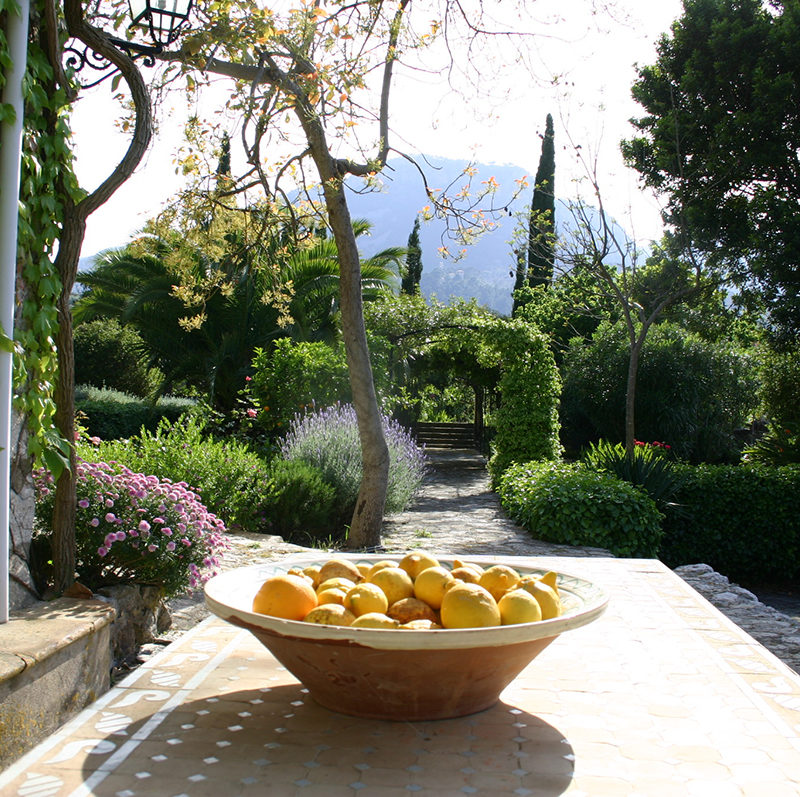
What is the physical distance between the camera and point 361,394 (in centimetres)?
661

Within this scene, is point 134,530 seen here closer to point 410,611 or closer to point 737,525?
point 410,611

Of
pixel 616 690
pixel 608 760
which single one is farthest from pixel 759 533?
pixel 608 760

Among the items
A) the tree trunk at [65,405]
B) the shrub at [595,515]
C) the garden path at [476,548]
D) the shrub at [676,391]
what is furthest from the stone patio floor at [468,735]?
the shrub at [676,391]

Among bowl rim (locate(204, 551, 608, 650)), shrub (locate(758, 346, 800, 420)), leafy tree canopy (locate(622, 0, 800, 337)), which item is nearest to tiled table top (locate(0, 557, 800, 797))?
bowl rim (locate(204, 551, 608, 650))

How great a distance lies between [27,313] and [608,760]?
2404 millimetres

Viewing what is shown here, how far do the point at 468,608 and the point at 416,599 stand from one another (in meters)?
0.21

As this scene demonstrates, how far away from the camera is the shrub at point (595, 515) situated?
712 cm

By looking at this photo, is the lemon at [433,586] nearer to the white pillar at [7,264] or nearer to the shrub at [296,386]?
the white pillar at [7,264]

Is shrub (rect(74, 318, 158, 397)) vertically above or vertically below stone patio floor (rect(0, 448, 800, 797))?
above

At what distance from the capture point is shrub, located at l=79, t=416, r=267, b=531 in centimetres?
577

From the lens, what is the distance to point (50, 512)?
3.49m

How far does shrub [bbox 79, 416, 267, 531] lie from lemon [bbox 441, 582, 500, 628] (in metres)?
3.70

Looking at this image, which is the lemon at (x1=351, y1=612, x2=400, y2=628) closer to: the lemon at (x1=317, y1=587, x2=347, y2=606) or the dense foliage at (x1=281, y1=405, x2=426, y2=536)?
the lemon at (x1=317, y1=587, x2=347, y2=606)

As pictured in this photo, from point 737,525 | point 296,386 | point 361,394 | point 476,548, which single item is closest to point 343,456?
point 361,394
